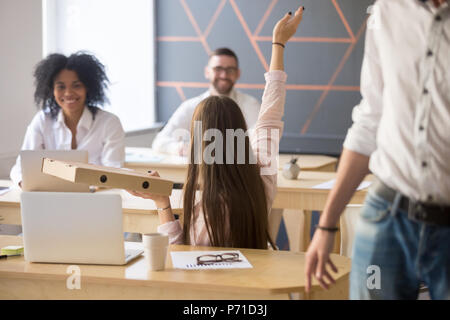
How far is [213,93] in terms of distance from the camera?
5.51 meters

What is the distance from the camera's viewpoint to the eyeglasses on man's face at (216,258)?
6.69 feet

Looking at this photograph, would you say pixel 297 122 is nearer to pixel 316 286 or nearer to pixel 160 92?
pixel 160 92

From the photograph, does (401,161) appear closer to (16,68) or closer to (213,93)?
(16,68)

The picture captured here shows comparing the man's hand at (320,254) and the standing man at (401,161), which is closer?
Result: the standing man at (401,161)

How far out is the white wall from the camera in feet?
15.0

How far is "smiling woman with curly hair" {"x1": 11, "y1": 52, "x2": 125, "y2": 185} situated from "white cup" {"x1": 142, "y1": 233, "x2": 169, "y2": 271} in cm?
208

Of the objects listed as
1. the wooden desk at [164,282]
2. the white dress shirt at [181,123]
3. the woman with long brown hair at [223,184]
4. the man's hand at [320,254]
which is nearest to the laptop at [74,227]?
the wooden desk at [164,282]

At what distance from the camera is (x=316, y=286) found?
1.82 metres

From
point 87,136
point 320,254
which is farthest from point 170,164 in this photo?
point 320,254

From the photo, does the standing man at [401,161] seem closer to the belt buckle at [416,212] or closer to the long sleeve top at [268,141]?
the belt buckle at [416,212]

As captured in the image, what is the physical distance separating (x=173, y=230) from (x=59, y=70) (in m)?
2.21

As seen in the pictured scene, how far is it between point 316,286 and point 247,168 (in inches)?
20.7

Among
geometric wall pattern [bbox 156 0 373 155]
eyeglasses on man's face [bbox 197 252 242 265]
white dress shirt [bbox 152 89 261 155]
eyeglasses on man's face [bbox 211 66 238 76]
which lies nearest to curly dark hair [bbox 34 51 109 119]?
white dress shirt [bbox 152 89 261 155]

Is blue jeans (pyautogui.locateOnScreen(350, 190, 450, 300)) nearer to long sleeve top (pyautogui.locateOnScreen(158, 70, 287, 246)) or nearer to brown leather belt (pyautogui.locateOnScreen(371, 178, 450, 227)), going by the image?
brown leather belt (pyautogui.locateOnScreen(371, 178, 450, 227))
